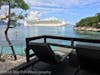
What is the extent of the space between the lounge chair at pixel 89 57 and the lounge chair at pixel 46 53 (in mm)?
455

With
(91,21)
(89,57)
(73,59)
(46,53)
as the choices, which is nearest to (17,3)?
(73,59)

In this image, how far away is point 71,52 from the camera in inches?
130

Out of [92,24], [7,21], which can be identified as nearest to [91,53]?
[7,21]

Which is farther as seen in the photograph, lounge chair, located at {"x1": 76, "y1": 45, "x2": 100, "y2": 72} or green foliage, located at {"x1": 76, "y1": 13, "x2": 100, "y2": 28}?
green foliage, located at {"x1": 76, "y1": 13, "x2": 100, "y2": 28}

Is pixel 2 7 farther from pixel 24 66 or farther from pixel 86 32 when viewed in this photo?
pixel 86 32

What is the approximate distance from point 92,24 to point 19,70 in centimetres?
3138

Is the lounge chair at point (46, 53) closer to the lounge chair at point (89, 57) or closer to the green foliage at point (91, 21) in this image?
the lounge chair at point (89, 57)

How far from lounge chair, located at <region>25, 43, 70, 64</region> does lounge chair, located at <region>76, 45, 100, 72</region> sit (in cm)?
46

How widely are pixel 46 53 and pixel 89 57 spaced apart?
0.69 m

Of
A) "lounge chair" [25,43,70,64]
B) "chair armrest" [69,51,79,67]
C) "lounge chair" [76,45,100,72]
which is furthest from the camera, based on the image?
"chair armrest" [69,51,79,67]

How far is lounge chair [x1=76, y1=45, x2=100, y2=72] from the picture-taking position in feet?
8.05

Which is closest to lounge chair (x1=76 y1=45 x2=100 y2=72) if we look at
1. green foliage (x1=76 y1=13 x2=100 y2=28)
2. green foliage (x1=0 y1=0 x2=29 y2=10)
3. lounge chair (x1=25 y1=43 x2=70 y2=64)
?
lounge chair (x1=25 y1=43 x2=70 y2=64)

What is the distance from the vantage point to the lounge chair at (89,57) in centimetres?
245

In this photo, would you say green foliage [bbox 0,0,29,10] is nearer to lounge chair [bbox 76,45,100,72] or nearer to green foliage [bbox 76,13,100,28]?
lounge chair [bbox 76,45,100,72]
